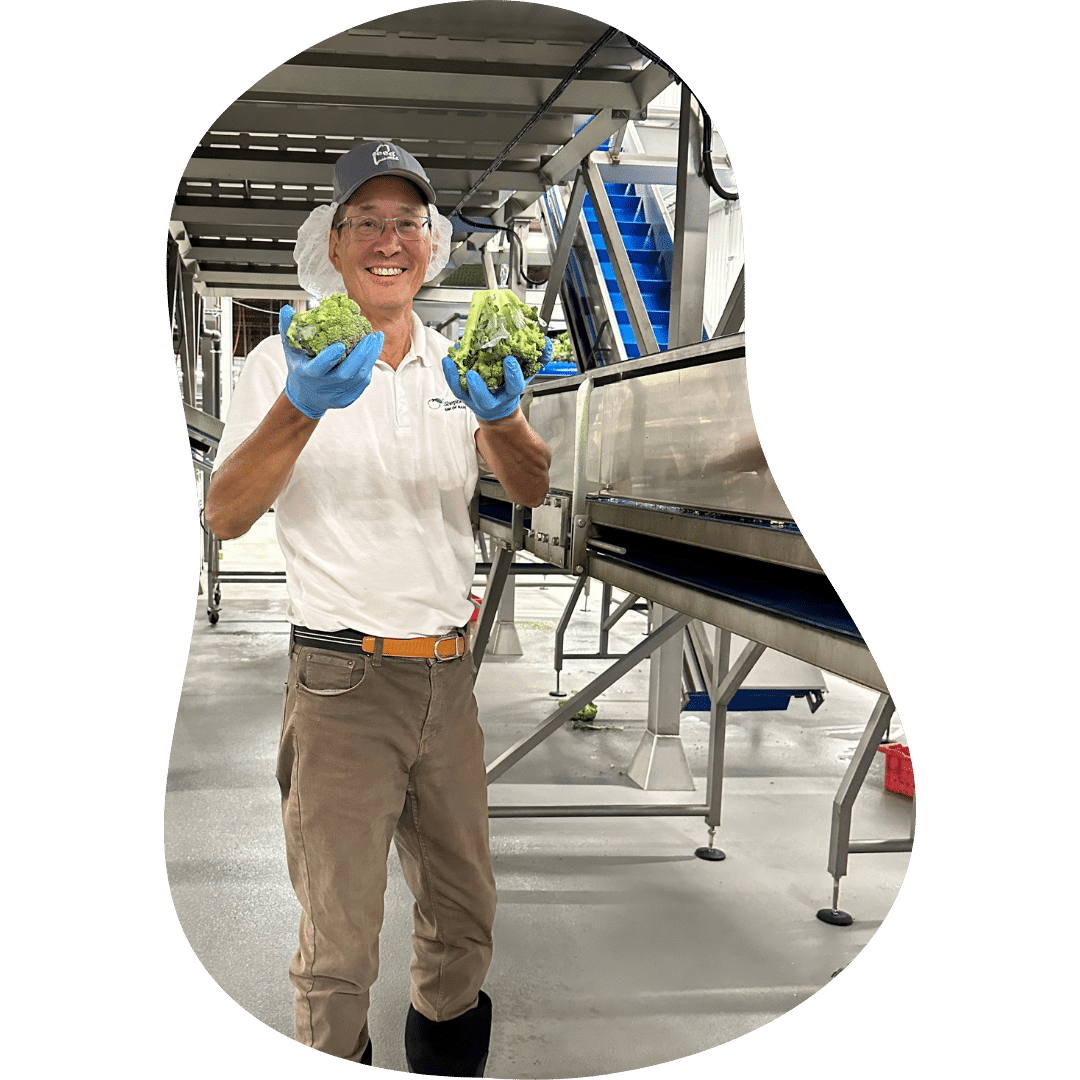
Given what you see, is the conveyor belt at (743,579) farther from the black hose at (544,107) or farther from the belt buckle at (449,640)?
the black hose at (544,107)

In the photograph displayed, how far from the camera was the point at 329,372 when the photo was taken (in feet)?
6.20

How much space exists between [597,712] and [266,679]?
408 cm

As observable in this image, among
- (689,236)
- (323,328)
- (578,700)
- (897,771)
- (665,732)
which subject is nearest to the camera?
(323,328)

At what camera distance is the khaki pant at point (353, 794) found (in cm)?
228

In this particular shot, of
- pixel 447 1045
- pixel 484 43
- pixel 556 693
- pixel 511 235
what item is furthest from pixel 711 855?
pixel 484 43

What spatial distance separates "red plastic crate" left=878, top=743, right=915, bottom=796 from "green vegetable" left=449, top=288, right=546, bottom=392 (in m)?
4.03

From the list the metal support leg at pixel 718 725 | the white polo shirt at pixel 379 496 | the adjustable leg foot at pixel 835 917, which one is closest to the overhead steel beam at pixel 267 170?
the white polo shirt at pixel 379 496

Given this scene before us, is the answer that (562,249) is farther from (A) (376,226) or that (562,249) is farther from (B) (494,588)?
(B) (494,588)

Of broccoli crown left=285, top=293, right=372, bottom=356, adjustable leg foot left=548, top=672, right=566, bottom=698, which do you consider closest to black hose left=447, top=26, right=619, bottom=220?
broccoli crown left=285, top=293, right=372, bottom=356

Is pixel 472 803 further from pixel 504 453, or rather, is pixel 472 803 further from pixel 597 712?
pixel 597 712

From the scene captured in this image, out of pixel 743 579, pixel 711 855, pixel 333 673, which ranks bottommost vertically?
pixel 711 855

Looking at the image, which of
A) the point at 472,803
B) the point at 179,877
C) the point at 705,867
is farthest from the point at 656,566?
the point at 705,867

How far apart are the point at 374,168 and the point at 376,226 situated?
0.13 m

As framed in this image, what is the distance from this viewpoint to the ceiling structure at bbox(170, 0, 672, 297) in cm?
236
